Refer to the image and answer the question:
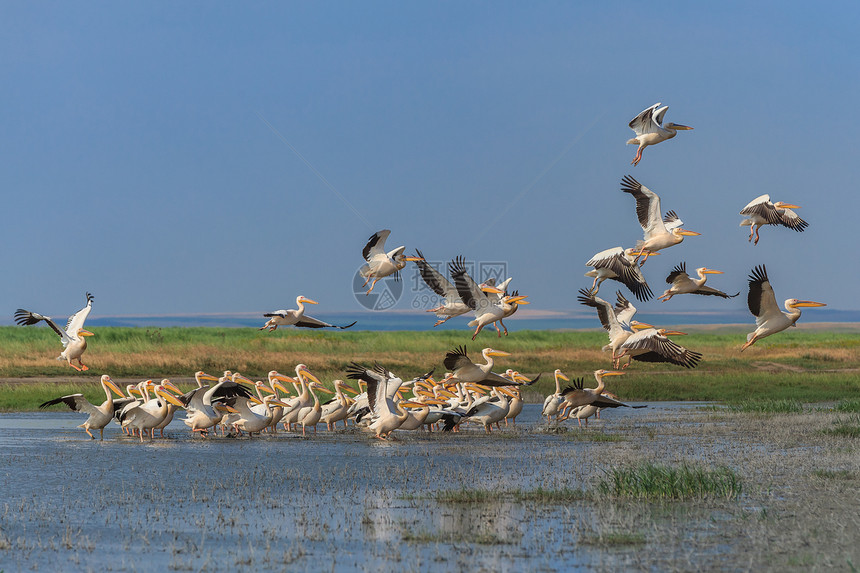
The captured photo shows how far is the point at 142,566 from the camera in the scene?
7172 mm

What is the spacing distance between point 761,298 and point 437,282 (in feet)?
15.9

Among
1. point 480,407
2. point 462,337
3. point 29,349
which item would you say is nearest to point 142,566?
point 480,407

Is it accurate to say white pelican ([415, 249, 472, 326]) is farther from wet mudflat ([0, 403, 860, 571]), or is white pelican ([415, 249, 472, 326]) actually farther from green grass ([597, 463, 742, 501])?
green grass ([597, 463, 742, 501])

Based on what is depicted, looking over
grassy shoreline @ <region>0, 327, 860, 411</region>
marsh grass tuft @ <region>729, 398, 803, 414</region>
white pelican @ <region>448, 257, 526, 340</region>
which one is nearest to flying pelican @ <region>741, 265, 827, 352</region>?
white pelican @ <region>448, 257, 526, 340</region>

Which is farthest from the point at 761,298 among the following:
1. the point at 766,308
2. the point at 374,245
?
the point at 374,245

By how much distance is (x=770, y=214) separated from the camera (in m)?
14.4

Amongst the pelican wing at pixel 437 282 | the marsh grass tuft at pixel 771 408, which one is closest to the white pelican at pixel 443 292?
the pelican wing at pixel 437 282

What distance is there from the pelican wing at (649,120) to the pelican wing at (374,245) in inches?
164

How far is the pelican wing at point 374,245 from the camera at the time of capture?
15.1 m

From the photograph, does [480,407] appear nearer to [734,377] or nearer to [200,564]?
[200,564]

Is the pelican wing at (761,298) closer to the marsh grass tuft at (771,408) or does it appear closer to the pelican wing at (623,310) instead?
the pelican wing at (623,310)

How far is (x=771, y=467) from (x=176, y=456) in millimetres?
8191

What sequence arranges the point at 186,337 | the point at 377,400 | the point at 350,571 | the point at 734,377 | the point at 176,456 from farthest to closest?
the point at 186,337
the point at 734,377
the point at 377,400
the point at 176,456
the point at 350,571

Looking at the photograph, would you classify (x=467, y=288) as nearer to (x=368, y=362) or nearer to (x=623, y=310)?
(x=623, y=310)
